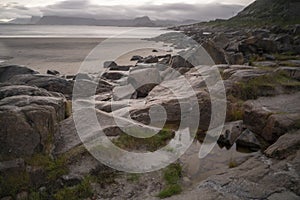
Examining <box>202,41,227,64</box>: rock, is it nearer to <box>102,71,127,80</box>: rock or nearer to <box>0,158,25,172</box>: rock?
<box>102,71,127,80</box>: rock

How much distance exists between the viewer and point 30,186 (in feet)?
31.3

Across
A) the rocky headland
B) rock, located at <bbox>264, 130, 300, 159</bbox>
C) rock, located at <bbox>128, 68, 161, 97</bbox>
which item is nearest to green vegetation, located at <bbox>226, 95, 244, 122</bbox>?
the rocky headland

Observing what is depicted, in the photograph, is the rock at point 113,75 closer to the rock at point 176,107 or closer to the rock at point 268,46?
the rock at point 176,107

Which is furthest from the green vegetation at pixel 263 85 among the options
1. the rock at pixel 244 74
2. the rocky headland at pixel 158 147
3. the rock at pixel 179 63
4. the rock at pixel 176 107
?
the rock at pixel 179 63

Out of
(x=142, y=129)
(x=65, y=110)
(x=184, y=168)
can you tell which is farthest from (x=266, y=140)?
(x=65, y=110)

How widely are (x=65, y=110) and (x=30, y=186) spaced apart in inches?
171

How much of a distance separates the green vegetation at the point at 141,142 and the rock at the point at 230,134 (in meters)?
2.33

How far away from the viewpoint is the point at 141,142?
39.2 ft

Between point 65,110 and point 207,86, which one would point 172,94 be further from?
point 65,110

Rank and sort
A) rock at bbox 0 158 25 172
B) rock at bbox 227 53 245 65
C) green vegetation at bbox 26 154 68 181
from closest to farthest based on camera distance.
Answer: rock at bbox 0 158 25 172
green vegetation at bbox 26 154 68 181
rock at bbox 227 53 245 65

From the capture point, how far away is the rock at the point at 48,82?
2103 centimetres

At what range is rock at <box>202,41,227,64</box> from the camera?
26.2 meters

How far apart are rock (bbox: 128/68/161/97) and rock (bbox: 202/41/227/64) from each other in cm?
594

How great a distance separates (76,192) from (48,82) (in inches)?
525
